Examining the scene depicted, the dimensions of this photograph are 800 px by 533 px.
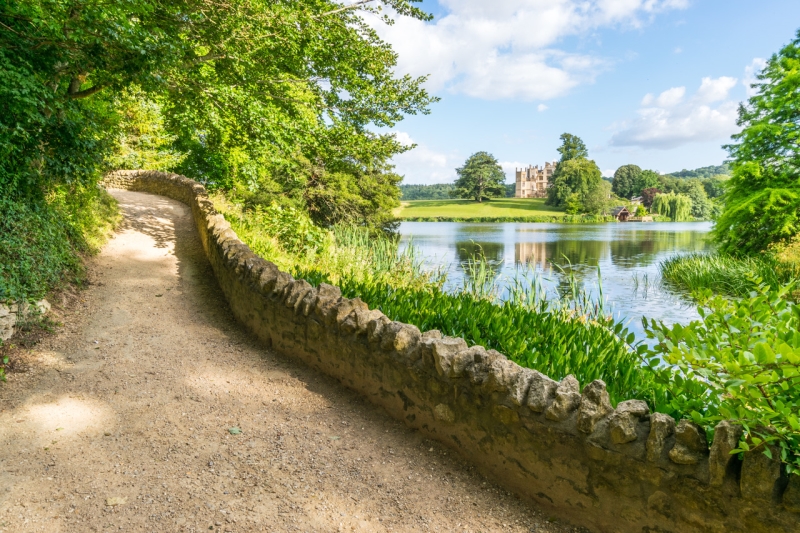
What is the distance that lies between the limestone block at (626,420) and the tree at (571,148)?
3461 inches

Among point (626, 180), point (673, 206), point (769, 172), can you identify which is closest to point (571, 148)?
point (626, 180)

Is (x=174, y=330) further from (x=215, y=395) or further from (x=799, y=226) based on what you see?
(x=799, y=226)

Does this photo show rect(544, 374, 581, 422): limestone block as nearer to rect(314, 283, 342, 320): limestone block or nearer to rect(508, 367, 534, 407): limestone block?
rect(508, 367, 534, 407): limestone block

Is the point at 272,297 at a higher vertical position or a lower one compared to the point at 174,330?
higher

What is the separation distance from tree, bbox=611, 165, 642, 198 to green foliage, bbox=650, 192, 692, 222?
992 inches

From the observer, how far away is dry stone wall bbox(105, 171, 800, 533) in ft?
6.63

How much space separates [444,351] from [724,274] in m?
13.4

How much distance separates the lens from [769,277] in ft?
39.4

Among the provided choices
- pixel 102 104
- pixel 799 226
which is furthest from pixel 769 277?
pixel 102 104

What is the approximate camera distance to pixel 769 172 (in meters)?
16.9

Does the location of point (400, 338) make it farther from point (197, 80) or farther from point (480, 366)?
point (197, 80)

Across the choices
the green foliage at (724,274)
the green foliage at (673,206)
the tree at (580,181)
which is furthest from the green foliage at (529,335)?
the tree at (580,181)

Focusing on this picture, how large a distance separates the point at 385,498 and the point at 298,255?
726 centimetres

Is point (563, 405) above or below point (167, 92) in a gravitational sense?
below
